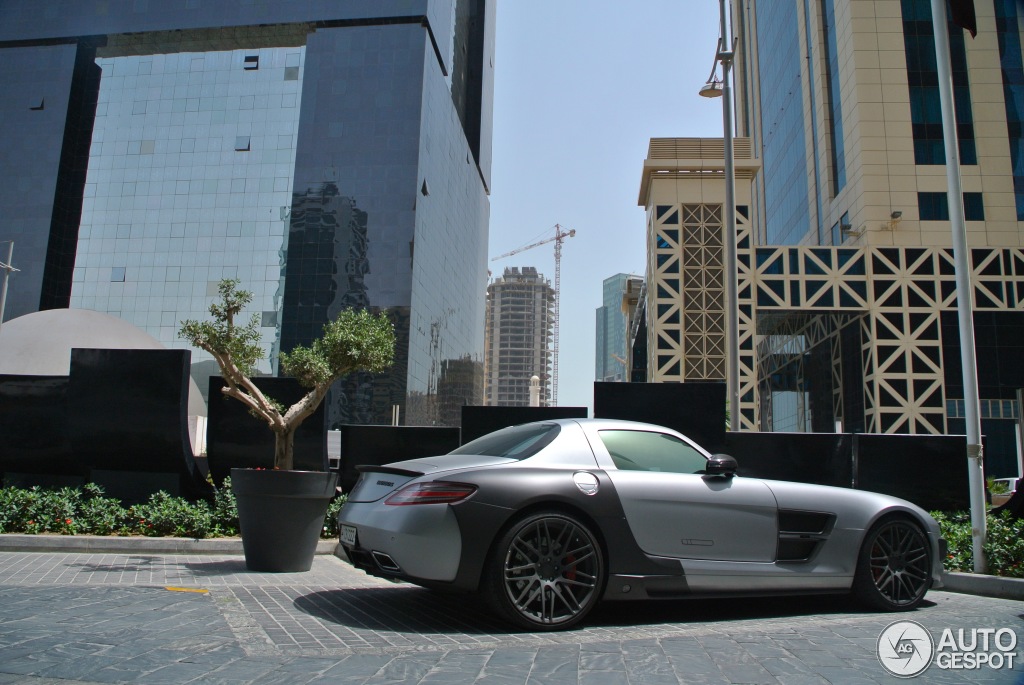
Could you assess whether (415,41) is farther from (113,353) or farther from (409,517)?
(409,517)

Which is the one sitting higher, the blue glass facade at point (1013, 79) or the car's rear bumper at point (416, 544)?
the blue glass facade at point (1013, 79)

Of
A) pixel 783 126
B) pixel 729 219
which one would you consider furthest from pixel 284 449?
pixel 783 126

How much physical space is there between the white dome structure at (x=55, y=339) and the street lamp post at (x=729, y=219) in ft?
70.0

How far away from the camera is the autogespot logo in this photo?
4.06 meters

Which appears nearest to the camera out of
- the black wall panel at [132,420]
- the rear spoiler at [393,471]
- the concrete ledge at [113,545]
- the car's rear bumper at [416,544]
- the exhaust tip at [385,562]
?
the car's rear bumper at [416,544]

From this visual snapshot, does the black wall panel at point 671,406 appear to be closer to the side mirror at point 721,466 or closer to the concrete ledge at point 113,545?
the side mirror at point 721,466

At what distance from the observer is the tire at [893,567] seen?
5699 millimetres

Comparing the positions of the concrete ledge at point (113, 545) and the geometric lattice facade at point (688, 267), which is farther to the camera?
the geometric lattice facade at point (688, 267)

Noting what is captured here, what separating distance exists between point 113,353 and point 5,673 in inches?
309

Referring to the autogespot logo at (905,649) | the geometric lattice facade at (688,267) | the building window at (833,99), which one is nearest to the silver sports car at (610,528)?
the autogespot logo at (905,649)

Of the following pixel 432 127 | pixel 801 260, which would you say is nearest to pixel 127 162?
pixel 432 127

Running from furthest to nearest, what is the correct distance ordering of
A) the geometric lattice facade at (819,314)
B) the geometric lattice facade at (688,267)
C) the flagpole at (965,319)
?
the geometric lattice facade at (688,267), the geometric lattice facade at (819,314), the flagpole at (965,319)

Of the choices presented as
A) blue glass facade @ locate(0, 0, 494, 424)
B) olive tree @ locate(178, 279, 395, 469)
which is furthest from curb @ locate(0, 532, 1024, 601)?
blue glass facade @ locate(0, 0, 494, 424)

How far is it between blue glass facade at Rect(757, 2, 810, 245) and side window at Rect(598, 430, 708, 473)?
57.7 meters
